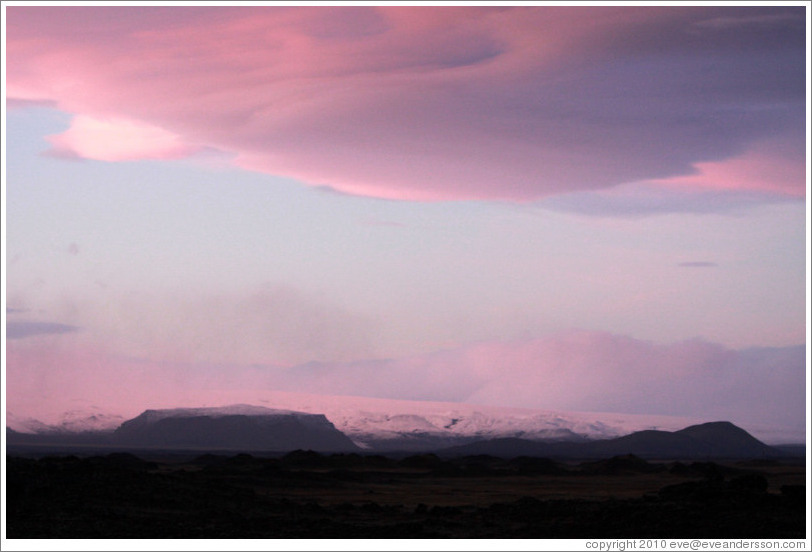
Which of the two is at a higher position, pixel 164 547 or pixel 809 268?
pixel 809 268

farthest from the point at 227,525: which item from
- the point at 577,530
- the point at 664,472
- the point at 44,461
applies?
the point at 664,472

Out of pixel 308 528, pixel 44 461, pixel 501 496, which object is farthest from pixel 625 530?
pixel 44 461

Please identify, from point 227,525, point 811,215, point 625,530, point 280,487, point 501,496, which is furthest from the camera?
point 280,487

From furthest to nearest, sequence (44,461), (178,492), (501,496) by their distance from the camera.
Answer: (501,496) < (44,461) < (178,492)

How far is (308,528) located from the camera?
52312mm

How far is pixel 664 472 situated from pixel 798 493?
7682 cm

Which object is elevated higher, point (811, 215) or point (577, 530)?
point (811, 215)

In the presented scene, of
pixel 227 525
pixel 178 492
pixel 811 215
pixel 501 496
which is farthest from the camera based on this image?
pixel 501 496

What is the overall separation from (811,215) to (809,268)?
2.46m

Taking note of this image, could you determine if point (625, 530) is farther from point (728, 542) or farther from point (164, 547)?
→ point (164, 547)

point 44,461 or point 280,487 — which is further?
point 280,487

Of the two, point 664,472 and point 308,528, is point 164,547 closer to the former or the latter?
point 308,528

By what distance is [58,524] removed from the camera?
50.1 meters

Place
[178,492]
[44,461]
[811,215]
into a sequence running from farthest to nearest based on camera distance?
1. [44,461]
2. [178,492]
3. [811,215]
